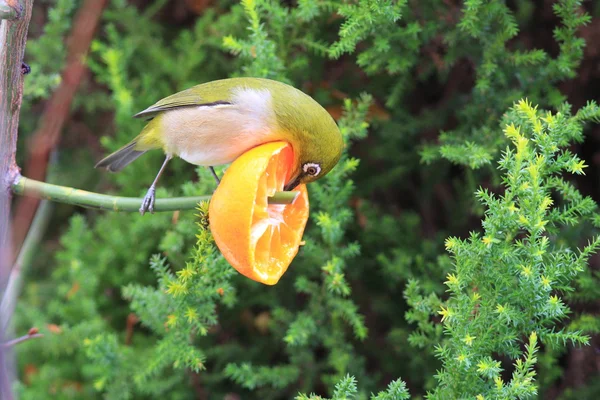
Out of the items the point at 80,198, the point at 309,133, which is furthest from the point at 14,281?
the point at 309,133

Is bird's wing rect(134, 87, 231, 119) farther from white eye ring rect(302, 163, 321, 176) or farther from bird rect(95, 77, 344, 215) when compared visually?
white eye ring rect(302, 163, 321, 176)

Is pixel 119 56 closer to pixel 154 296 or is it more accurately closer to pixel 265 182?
pixel 154 296

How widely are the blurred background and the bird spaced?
0.28 meters

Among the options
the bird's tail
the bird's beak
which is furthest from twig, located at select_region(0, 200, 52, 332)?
the bird's beak

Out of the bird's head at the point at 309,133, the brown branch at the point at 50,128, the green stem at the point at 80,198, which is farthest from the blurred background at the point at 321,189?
the bird's head at the point at 309,133

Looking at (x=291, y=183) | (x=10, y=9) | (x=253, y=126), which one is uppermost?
(x=10, y=9)

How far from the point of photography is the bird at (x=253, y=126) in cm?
171

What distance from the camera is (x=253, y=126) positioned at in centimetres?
174

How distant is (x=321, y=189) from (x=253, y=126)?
0.46 meters

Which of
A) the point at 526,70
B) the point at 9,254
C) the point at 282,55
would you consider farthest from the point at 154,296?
the point at 526,70

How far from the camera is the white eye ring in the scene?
5.66ft

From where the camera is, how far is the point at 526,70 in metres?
2.17

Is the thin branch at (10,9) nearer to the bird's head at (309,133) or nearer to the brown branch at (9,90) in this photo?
the brown branch at (9,90)

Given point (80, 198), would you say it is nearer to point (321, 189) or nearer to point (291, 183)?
point (291, 183)
